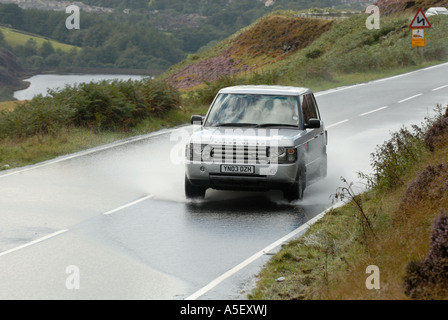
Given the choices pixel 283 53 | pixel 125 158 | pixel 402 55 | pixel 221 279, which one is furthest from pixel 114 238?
pixel 283 53

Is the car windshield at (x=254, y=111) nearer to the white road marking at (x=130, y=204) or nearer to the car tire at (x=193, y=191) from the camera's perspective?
the car tire at (x=193, y=191)

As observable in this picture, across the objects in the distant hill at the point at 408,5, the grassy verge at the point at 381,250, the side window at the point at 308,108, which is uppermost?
the distant hill at the point at 408,5

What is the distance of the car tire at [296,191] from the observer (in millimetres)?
12484

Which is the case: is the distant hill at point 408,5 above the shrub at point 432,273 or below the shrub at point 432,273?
above

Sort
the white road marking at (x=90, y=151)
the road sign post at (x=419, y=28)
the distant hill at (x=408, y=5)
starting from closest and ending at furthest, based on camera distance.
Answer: the white road marking at (x=90, y=151) → the road sign post at (x=419, y=28) → the distant hill at (x=408, y=5)

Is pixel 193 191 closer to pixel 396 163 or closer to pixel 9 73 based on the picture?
pixel 396 163

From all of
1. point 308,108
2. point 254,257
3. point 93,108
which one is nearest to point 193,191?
point 308,108

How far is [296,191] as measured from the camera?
1255 cm

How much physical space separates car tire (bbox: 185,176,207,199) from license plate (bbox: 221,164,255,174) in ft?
2.70

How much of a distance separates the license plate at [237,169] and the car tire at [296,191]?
2.47ft

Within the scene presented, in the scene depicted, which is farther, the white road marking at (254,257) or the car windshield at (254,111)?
the car windshield at (254,111)
